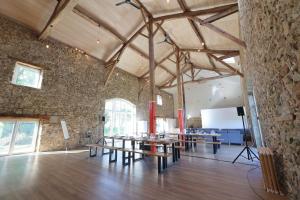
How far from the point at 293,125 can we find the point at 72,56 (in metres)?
8.76

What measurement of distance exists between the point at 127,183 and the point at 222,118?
946 cm

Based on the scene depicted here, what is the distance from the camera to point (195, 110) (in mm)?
13562

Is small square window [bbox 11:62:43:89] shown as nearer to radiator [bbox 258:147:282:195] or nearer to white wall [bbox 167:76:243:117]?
radiator [bbox 258:147:282:195]

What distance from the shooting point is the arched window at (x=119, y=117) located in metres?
9.33

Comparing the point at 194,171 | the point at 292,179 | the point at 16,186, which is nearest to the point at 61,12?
the point at 16,186

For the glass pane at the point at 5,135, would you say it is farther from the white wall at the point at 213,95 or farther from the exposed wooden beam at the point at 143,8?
the white wall at the point at 213,95

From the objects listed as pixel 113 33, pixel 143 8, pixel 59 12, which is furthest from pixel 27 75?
pixel 143 8

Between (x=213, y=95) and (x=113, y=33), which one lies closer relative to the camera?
(x=113, y=33)

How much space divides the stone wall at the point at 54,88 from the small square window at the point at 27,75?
0.55ft

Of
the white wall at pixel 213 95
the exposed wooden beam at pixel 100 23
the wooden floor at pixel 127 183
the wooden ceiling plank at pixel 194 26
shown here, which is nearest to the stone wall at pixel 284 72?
the wooden floor at pixel 127 183

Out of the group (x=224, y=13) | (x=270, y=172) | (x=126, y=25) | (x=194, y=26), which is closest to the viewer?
(x=270, y=172)

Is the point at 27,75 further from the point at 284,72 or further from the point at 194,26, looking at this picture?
the point at 284,72

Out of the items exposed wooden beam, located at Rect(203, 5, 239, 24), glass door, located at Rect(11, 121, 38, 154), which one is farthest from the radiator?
glass door, located at Rect(11, 121, 38, 154)

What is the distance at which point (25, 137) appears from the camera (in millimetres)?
6043
